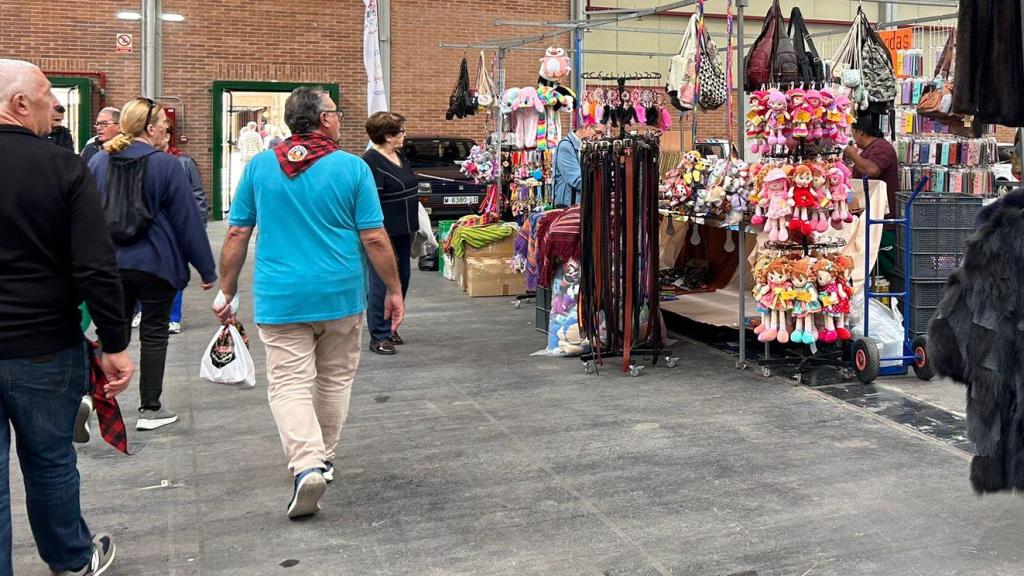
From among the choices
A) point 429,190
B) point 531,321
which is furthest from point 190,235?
point 429,190

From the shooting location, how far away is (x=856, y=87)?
9016 mm

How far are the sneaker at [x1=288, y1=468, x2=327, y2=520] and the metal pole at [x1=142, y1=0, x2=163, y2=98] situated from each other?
52.7 feet

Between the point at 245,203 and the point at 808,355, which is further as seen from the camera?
the point at 808,355

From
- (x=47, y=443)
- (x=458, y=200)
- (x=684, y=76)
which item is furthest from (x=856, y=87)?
(x=458, y=200)

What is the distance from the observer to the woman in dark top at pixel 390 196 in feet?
27.4

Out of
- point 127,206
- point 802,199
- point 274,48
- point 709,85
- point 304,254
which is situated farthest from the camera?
point 274,48

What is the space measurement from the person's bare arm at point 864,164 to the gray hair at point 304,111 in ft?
16.5

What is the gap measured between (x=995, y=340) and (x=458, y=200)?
14.3 m

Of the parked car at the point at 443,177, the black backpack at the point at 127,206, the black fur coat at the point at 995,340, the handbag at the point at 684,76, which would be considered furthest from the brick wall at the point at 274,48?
the black fur coat at the point at 995,340

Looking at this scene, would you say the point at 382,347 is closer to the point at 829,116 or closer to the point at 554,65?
the point at 829,116

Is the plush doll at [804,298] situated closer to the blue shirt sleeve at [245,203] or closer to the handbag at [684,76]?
the handbag at [684,76]

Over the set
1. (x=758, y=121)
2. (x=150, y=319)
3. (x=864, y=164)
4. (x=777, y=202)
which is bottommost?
(x=150, y=319)

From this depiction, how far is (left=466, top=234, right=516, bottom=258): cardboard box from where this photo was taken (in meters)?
11.6

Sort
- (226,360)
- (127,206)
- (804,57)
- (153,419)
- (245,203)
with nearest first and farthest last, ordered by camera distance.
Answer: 1. (245,203)
2. (226,360)
3. (127,206)
4. (153,419)
5. (804,57)
